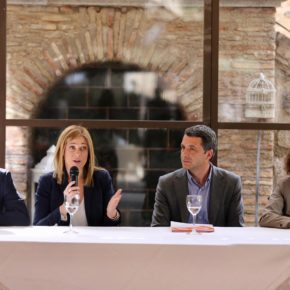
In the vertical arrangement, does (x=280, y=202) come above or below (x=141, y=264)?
above

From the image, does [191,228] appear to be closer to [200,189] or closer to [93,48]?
[200,189]

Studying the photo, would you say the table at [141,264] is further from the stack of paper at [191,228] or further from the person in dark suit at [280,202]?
the person in dark suit at [280,202]

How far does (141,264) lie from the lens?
10.1 ft

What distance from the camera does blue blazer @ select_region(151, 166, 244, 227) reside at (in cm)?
415

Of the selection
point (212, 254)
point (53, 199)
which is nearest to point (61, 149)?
point (53, 199)

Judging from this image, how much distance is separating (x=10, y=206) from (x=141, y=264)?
1072mm

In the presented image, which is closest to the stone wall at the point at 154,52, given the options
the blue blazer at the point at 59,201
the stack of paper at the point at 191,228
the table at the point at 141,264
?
the blue blazer at the point at 59,201

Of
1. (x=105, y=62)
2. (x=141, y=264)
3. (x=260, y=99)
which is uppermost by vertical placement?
(x=105, y=62)

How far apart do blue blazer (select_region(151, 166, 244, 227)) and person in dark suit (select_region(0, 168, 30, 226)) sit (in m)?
0.78

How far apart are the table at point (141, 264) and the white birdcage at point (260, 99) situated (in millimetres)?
2621

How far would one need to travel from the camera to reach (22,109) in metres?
5.63

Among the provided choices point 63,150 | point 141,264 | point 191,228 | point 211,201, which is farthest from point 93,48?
point 141,264

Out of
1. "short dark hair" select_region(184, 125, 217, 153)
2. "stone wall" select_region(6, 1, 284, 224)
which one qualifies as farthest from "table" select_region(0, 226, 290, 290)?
"stone wall" select_region(6, 1, 284, 224)

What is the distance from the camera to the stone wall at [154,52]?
5.59 m
